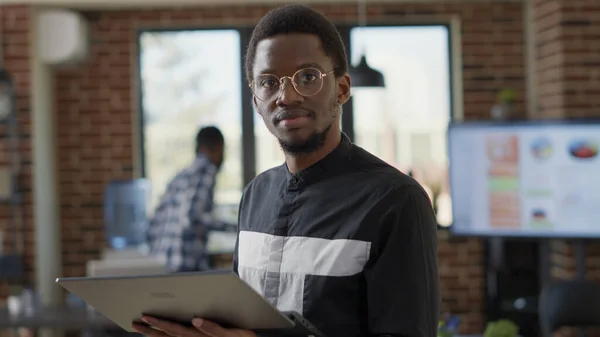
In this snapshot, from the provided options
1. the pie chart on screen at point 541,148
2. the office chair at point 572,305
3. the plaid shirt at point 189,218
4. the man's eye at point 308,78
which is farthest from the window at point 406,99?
the man's eye at point 308,78

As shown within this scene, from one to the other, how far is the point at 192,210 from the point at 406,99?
2114 mm

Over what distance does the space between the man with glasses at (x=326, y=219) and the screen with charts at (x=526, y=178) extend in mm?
3667

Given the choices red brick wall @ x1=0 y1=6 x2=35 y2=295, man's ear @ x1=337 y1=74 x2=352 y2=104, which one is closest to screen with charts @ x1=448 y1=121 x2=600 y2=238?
red brick wall @ x1=0 y1=6 x2=35 y2=295

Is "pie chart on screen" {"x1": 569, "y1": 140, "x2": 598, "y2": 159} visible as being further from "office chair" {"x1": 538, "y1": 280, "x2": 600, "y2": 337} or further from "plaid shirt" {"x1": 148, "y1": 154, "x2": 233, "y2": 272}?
"plaid shirt" {"x1": 148, "y1": 154, "x2": 233, "y2": 272}

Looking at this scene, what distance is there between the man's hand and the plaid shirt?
3.23 m

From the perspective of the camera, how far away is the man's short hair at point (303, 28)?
150cm

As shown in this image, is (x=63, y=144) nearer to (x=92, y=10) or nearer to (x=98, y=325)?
(x=92, y=10)

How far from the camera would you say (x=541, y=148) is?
5047mm

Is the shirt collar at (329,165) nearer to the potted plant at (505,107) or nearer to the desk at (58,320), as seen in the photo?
the desk at (58,320)

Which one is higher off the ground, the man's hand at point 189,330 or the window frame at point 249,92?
the window frame at point 249,92

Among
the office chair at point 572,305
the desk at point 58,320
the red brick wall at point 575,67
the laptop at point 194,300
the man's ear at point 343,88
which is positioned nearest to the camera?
the laptop at point 194,300

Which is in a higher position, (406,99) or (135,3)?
(135,3)

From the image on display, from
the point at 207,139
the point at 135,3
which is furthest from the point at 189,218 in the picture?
the point at 135,3

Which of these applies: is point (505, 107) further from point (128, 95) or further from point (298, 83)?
point (298, 83)
